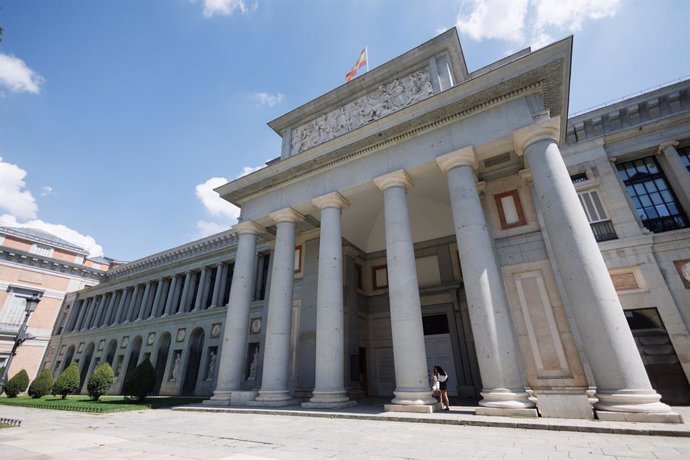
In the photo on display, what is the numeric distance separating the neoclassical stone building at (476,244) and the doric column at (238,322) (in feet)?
0.25

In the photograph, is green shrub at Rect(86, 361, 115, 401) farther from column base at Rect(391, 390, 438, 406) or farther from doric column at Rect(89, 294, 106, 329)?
doric column at Rect(89, 294, 106, 329)

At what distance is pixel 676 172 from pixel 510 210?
763cm

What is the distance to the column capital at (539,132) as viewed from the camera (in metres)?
9.25

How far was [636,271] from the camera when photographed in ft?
37.2

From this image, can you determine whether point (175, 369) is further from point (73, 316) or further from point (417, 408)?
point (417, 408)

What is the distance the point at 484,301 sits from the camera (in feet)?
27.6

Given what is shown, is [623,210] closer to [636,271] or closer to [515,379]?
[636,271]

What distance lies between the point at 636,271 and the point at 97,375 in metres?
25.1

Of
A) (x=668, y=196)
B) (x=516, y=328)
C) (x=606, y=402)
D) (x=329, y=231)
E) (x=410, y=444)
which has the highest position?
(x=668, y=196)

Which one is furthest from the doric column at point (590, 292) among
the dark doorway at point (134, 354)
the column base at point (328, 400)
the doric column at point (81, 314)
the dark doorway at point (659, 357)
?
the doric column at point (81, 314)

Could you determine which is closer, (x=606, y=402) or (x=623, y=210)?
(x=606, y=402)

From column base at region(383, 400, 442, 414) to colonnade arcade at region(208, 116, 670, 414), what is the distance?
0.03 m

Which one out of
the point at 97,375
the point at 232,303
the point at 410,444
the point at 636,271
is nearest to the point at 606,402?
the point at 410,444

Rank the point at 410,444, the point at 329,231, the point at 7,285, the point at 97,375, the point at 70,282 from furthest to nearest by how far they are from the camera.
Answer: the point at 70,282, the point at 7,285, the point at 97,375, the point at 329,231, the point at 410,444
